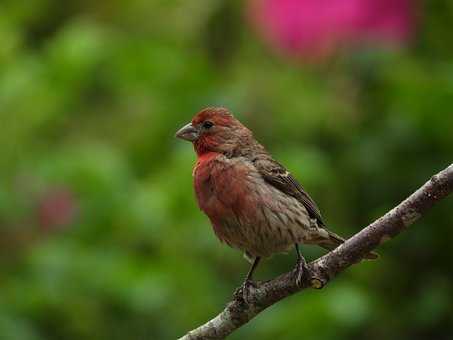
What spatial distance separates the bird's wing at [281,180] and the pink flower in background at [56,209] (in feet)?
4.48

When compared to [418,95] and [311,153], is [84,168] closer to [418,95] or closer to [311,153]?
[311,153]

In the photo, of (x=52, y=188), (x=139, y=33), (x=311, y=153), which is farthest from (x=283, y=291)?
(x=139, y=33)

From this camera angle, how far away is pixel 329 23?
5.73 meters

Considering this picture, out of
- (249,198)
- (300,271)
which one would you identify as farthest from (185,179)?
(300,271)

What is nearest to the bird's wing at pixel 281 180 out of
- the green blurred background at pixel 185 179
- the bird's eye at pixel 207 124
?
the bird's eye at pixel 207 124

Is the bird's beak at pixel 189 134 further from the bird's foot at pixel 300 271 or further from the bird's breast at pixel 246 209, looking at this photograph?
the bird's foot at pixel 300 271

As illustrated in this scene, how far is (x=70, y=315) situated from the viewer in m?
5.56

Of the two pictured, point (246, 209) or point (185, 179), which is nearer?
point (246, 209)

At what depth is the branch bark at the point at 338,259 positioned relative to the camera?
348cm

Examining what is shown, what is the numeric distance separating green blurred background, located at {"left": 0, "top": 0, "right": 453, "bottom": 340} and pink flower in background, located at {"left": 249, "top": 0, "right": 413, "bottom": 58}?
0.19 m

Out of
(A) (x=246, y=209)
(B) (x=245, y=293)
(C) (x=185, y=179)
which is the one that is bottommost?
(B) (x=245, y=293)

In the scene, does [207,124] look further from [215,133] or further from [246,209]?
[246,209]

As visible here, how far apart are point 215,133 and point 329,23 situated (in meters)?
1.17

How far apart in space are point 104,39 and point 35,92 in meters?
0.58
